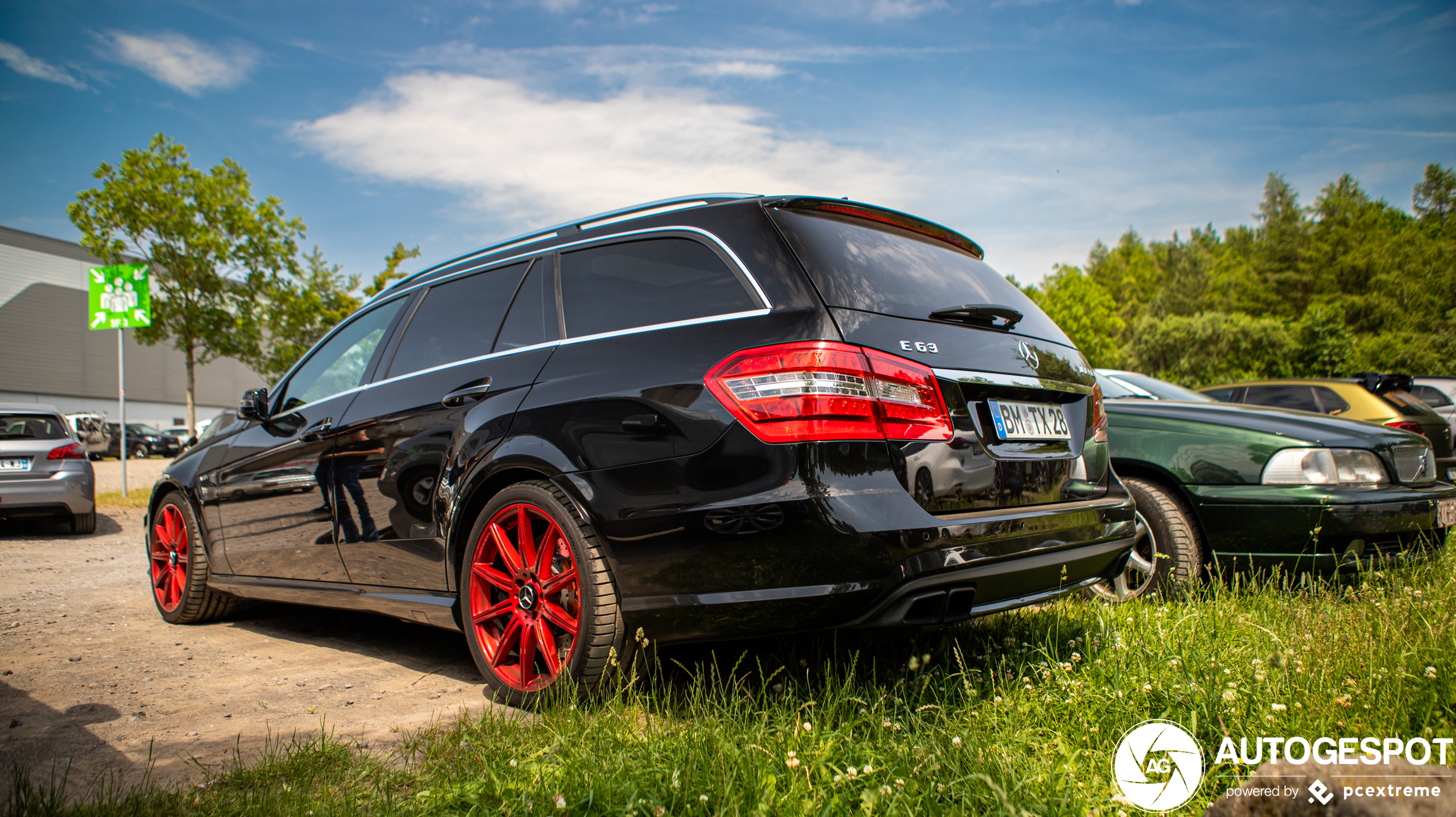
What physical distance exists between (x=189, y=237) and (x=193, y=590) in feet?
63.1

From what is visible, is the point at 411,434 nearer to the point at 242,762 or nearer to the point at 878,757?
the point at 242,762

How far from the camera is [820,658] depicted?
304 cm

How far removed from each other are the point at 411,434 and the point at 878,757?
2161mm

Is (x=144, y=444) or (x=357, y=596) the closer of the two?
(x=357, y=596)

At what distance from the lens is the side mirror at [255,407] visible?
4332mm

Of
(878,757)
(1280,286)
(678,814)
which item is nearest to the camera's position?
(678,814)

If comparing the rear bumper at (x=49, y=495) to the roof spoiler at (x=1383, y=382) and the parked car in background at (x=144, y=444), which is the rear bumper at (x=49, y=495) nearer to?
the roof spoiler at (x=1383, y=382)

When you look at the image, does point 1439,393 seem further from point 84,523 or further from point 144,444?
point 144,444

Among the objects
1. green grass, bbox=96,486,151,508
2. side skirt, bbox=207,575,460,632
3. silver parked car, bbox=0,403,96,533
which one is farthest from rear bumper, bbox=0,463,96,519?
side skirt, bbox=207,575,460,632

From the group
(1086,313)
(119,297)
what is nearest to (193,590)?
(119,297)

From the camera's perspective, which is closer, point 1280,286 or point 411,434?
point 411,434

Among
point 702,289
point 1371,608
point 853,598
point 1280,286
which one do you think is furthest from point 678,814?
point 1280,286

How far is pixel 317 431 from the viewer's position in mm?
3873

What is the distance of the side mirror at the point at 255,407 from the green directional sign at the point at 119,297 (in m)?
10.5
